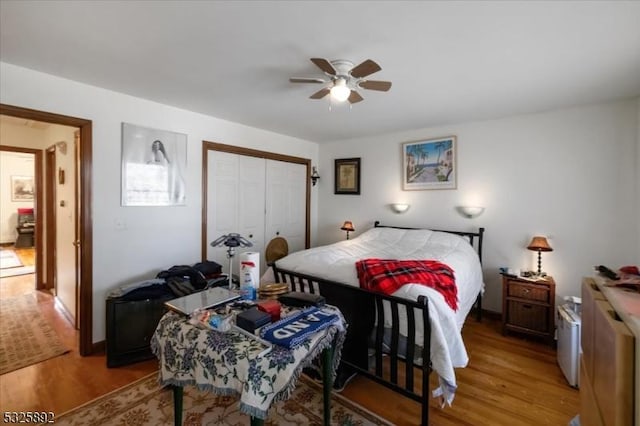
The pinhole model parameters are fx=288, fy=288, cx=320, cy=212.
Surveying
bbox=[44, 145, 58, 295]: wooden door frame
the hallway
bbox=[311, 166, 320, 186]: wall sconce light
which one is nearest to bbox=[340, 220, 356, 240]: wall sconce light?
bbox=[311, 166, 320, 186]: wall sconce light

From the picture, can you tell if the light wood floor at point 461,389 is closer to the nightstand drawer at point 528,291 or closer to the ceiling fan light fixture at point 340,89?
the nightstand drawer at point 528,291

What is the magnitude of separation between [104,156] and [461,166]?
3.99 metres

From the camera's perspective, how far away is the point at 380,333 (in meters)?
1.94

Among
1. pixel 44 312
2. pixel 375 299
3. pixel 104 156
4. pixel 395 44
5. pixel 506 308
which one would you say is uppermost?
pixel 395 44

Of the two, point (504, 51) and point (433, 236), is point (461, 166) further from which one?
point (504, 51)

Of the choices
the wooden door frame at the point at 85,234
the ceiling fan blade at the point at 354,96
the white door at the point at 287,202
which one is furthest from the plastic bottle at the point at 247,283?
the white door at the point at 287,202

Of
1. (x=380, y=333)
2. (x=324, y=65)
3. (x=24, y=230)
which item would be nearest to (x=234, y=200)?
(x=324, y=65)

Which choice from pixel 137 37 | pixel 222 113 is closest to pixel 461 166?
pixel 222 113

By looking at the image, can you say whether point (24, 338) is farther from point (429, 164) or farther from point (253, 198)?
point (429, 164)

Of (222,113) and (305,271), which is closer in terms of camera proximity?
(305,271)

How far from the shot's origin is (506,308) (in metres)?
3.07

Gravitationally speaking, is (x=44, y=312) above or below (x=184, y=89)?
below

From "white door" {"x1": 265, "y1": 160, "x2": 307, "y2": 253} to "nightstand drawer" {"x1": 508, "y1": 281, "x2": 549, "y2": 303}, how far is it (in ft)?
9.91

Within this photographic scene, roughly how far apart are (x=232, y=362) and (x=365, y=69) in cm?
184
